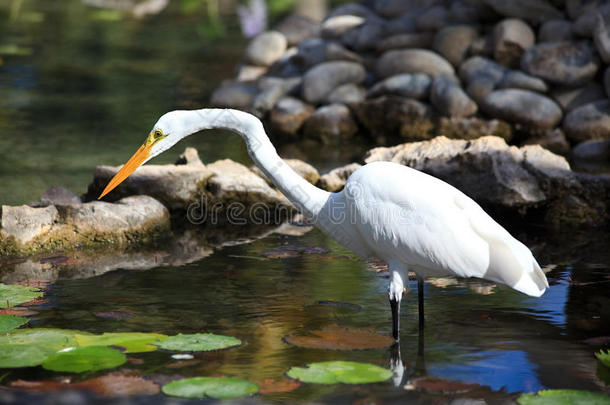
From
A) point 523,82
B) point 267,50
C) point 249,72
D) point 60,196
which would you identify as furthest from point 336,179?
point 267,50

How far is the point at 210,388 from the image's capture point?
4.12 m

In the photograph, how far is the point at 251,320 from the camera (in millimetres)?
5309

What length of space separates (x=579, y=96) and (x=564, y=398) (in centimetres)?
771

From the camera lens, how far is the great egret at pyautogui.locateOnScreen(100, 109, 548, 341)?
4617 millimetres

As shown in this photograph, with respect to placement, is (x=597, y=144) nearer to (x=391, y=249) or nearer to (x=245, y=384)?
(x=391, y=249)

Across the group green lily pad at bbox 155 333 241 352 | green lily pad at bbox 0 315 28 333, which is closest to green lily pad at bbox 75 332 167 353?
green lily pad at bbox 155 333 241 352

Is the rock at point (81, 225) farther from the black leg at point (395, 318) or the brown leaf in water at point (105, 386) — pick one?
the black leg at point (395, 318)

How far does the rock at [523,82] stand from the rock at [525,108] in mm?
95

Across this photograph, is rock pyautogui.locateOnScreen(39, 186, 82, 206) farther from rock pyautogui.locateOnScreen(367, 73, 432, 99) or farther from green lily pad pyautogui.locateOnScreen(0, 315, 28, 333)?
rock pyautogui.locateOnScreen(367, 73, 432, 99)

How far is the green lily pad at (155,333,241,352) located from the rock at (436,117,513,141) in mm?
6894

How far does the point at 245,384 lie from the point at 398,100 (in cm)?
789

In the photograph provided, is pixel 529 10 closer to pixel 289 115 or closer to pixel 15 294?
pixel 289 115

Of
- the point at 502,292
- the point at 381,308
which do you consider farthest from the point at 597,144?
the point at 381,308

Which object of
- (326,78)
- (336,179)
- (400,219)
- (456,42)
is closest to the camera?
(400,219)
